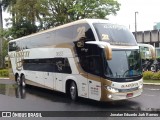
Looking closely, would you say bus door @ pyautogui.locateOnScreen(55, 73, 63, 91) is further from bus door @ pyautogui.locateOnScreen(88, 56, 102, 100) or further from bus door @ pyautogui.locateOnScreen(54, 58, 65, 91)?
bus door @ pyautogui.locateOnScreen(88, 56, 102, 100)

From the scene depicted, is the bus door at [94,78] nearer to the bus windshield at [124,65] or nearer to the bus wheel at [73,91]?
the bus windshield at [124,65]

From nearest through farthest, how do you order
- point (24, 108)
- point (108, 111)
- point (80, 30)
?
point (108, 111) → point (24, 108) → point (80, 30)

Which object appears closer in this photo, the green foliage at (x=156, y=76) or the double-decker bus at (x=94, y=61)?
the double-decker bus at (x=94, y=61)

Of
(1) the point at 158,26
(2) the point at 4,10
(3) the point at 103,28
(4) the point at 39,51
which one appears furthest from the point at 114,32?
(1) the point at 158,26

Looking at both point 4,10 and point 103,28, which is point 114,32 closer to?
point 103,28

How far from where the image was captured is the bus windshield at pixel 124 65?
41.0 ft

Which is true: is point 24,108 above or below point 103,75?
→ below

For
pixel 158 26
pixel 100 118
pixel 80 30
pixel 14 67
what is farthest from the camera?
pixel 158 26

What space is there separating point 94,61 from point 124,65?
4.14ft

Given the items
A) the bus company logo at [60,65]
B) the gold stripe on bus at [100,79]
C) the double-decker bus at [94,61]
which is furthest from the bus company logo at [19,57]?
the gold stripe on bus at [100,79]

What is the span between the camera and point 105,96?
40.9 ft

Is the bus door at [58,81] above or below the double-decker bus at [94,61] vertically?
below

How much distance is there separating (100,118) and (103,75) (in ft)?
7.23

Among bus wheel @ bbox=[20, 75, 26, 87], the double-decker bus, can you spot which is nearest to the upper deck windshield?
the double-decker bus
